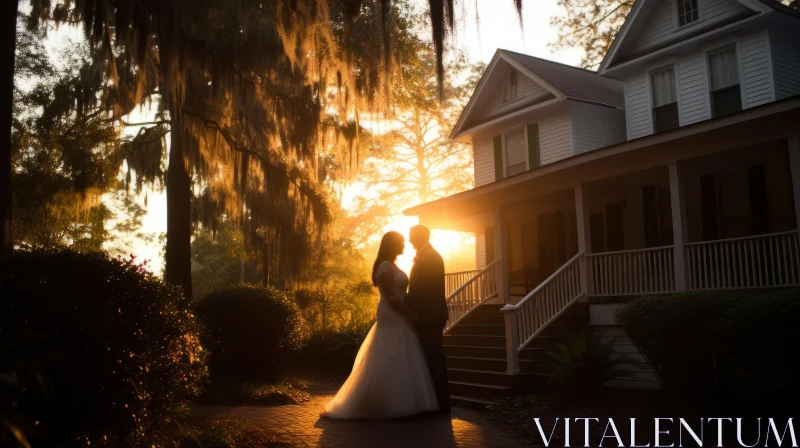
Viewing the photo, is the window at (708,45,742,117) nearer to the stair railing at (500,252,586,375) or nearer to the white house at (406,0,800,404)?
the white house at (406,0,800,404)

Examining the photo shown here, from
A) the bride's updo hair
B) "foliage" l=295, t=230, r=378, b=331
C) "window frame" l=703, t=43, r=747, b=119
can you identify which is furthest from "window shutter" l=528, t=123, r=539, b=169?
"foliage" l=295, t=230, r=378, b=331

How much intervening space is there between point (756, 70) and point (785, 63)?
0.72 meters

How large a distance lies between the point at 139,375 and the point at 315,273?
13.1 m

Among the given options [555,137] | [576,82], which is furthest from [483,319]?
[576,82]

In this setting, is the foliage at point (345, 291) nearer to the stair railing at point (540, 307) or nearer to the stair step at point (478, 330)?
the stair step at point (478, 330)

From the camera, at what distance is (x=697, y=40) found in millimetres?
16234

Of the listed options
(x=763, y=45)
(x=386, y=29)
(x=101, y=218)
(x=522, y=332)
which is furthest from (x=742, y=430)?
(x=101, y=218)

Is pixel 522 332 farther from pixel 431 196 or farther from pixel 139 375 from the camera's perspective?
pixel 431 196

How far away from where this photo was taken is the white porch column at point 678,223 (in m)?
12.1

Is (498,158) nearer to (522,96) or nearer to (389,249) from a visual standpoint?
(522,96)

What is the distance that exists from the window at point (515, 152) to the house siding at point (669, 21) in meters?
3.91

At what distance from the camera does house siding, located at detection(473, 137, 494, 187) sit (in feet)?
70.5

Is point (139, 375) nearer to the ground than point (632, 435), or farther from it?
farther from it

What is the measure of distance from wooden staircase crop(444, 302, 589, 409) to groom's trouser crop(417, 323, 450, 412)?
229 centimetres
